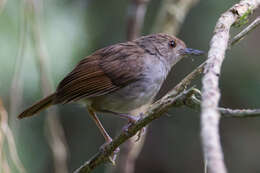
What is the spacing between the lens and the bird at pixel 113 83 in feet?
13.1

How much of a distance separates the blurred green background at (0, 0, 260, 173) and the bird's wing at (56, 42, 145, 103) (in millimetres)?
884

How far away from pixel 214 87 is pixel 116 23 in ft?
13.8

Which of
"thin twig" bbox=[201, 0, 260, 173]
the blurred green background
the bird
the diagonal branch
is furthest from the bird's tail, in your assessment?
"thin twig" bbox=[201, 0, 260, 173]

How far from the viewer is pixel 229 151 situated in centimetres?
601

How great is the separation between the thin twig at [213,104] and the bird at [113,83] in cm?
158

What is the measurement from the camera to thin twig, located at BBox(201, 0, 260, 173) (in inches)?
55.6

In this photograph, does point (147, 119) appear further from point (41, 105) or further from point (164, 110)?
point (41, 105)

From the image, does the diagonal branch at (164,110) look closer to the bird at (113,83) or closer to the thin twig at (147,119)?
the thin twig at (147,119)

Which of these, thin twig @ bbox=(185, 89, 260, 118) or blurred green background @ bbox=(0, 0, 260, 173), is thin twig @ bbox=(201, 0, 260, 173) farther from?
blurred green background @ bbox=(0, 0, 260, 173)

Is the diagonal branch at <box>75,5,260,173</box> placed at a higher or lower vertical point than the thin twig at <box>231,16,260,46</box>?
lower

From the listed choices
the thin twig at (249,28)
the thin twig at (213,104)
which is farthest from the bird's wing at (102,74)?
the thin twig at (213,104)

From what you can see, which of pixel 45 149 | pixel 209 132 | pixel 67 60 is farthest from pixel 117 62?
pixel 209 132

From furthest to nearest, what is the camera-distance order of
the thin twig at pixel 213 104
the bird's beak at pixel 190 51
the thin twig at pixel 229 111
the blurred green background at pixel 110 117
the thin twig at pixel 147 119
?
the blurred green background at pixel 110 117 < the bird's beak at pixel 190 51 < the thin twig at pixel 147 119 < the thin twig at pixel 229 111 < the thin twig at pixel 213 104

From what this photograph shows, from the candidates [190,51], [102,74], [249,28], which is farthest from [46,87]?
[249,28]
